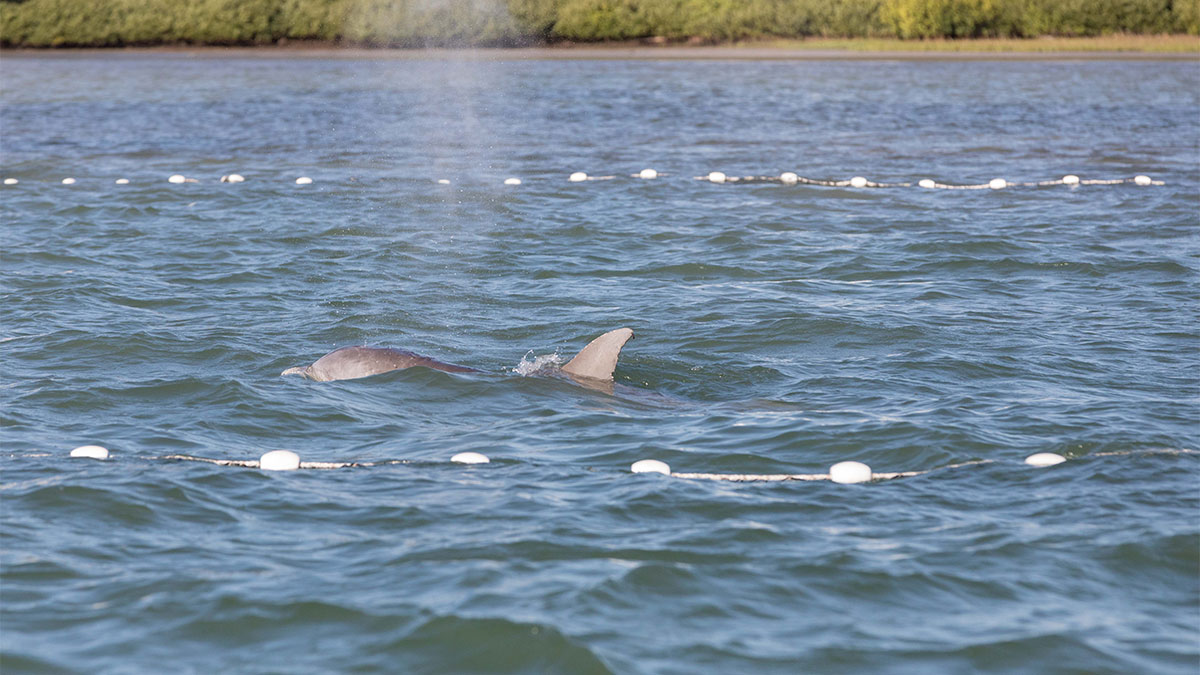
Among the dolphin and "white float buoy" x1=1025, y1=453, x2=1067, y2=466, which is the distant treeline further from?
"white float buoy" x1=1025, y1=453, x2=1067, y2=466

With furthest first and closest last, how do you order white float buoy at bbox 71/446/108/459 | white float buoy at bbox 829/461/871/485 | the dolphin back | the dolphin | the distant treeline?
the distant treeline
the dolphin back
the dolphin
white float buoy at bbox 71/446/108/459
white float buoy at bbox 829/461/871/485

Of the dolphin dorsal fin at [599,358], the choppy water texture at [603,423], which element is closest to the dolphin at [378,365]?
the dolphin dorsal fin at [599,358]

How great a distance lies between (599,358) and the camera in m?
11.6

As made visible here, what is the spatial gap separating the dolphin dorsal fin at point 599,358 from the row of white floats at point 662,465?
1.73 m

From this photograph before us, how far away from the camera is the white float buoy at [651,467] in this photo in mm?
9648

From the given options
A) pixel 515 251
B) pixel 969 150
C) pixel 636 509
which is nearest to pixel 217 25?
pixel 969 150

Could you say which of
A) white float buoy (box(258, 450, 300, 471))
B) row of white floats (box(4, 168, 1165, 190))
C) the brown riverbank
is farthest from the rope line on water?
the brown riverbank

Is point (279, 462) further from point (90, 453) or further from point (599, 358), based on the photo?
point (599, 358)

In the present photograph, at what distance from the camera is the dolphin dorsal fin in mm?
11375

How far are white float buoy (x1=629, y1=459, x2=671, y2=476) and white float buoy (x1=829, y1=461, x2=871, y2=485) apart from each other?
1.13m

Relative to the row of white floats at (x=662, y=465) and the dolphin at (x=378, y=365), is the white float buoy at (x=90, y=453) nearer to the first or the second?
the row of white floats at (x=662, y=465)

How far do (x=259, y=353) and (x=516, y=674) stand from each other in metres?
7.01

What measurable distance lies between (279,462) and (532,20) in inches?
2846

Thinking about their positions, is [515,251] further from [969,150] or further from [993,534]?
[969,150]
